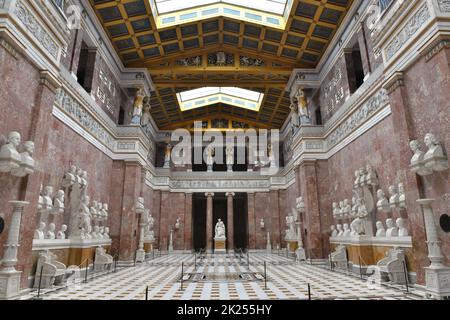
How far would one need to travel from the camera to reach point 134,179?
15.3 meters

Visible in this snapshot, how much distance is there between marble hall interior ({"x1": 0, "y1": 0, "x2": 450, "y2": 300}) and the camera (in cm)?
640

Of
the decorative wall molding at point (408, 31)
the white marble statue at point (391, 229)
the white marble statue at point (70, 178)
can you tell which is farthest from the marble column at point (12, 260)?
the white marble statue at point (391, 229)

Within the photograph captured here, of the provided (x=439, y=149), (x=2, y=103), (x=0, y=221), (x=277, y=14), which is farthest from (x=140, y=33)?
(x=439, y=149)

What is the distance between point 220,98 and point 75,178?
15615mm

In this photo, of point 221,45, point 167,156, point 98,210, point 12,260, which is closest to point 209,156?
point 167,156

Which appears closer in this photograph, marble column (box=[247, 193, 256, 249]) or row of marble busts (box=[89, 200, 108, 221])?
row of marble busts (box=[89, 200, 108, 221])

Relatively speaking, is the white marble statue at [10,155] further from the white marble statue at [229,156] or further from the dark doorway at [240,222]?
the dark doorway at [240,222]

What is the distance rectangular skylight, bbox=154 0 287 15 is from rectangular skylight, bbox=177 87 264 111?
26.0 ft

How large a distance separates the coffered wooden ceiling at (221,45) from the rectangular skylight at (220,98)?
2.17 metres

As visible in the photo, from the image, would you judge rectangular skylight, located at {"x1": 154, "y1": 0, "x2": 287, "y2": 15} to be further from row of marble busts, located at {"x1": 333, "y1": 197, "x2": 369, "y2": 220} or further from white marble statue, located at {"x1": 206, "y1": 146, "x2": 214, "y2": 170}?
white marble statue, located at {"x1": 206, "y1": 146, "x2": 214, "y2": 170}

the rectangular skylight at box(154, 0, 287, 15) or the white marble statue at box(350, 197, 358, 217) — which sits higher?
the rectangular skylight at box(154, 0, 287, 15)

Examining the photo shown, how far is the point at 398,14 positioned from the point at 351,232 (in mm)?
7421

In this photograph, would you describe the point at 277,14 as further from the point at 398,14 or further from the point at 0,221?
the point at 0,221

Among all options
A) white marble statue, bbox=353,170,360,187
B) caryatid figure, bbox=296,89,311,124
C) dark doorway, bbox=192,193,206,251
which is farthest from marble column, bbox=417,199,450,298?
dark doorway, bbox=192,193,206,251
